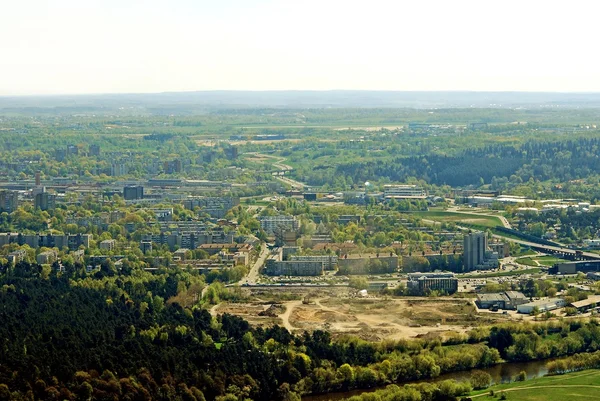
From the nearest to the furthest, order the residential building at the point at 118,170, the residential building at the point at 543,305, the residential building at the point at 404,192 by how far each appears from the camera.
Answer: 1. the residential building at the point at 543,305
2. the residential building at the point at 404,192
3. the residential building at the point at 118,170

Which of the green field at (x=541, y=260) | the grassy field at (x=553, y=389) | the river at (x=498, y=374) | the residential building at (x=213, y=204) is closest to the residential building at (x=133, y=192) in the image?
the residential building at (x=213, y=204)

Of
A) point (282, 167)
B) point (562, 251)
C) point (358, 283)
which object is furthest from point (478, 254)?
point (282, 167)

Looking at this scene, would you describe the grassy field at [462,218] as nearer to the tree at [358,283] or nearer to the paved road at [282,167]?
the paved road at [282,167]

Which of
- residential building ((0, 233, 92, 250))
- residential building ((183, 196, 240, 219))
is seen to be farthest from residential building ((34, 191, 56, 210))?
residential building ((0, 233, 92, 250))

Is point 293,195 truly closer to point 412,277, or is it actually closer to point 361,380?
point 412,277

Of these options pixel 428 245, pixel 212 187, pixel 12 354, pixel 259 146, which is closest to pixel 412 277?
pixel 428 245

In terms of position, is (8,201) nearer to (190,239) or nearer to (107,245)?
(107,245)
